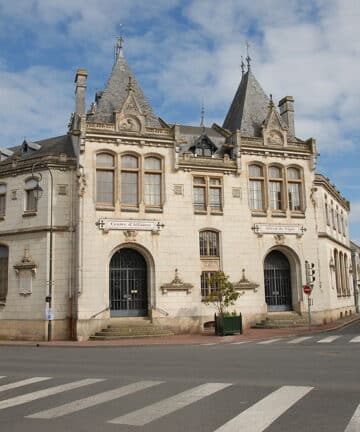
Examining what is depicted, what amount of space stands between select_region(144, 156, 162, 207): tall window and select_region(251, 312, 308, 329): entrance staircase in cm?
961

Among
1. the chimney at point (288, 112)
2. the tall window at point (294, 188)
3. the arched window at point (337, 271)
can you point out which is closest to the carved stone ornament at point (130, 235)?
the tall window at point (294, 188)

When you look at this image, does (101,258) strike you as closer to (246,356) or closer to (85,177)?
(85,177)

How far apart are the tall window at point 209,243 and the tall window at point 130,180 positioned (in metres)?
4.68

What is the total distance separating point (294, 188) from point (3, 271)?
19.3 meters

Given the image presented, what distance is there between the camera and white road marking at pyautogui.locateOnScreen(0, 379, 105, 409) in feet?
30.2

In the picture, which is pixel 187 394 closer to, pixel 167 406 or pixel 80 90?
pixel 167 406

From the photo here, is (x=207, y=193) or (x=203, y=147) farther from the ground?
(x=203, y=147)

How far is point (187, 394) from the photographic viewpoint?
31.3 feet

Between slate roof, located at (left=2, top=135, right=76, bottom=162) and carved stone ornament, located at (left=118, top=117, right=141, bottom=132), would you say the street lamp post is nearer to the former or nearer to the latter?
slate roof, located at (left=2, top=135, right=76, bottom=162)

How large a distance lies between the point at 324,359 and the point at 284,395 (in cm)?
582

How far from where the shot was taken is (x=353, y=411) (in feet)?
26.0

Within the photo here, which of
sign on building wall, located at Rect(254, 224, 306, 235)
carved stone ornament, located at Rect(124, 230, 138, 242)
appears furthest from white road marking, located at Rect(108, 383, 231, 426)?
sign on building wall, located at Rect(254, 224, 306, 235)

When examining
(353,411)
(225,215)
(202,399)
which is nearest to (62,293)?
(225,215)

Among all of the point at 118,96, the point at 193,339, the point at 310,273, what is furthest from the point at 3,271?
the point at 310,273
